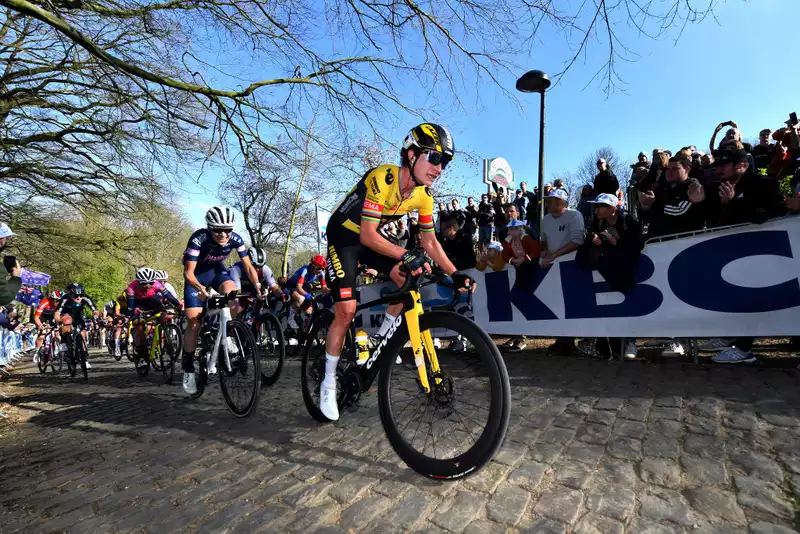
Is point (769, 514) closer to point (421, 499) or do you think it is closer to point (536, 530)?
point (536, 530)

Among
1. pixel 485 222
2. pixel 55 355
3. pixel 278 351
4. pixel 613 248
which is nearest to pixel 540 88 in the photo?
pixel 613 248

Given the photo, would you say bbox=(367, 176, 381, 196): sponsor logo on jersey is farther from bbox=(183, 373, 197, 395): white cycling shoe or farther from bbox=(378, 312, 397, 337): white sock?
bbox=(183, 373, 197, 395): white cycling shoe

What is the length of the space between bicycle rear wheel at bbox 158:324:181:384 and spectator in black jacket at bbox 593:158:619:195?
861cm

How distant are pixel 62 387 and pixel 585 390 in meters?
Answer: 9.25

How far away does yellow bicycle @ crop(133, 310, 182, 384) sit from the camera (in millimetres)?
7082

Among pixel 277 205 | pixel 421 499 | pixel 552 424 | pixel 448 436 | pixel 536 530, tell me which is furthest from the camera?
pixel 277 205

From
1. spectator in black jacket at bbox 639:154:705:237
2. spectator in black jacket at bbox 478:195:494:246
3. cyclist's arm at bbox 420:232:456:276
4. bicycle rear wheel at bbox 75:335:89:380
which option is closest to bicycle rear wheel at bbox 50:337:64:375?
bicycle rear wheel at bbox 75:335:89:380

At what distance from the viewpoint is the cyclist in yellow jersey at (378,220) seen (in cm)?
303

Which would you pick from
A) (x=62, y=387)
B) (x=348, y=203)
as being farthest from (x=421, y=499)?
(x=62, y=387)

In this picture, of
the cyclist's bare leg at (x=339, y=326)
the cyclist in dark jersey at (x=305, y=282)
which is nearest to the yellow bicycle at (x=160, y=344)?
the cyclist in dark jersey at (x=305, y=282)

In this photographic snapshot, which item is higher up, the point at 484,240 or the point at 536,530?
the point at 484,240

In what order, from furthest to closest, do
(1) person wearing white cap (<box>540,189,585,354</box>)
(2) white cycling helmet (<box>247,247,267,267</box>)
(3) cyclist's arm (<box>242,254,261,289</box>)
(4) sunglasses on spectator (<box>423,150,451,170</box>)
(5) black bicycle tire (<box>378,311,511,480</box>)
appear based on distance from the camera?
1. (1) person wearing white cap (<box>540,189,585,354</box>)
2. (2) white cycling helmet (<box>247,247,267,267</box>)
3. (3) cyclist's arm (<box>242,254,261,289</box>)
4. (4) sunglasses on spectator (<box>423,150,451,170</box>)
5. (5) black bicycle tire (<box>378,311,511,480</box>)

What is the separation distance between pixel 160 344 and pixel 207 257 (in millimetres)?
2966

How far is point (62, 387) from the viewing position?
312 inches
